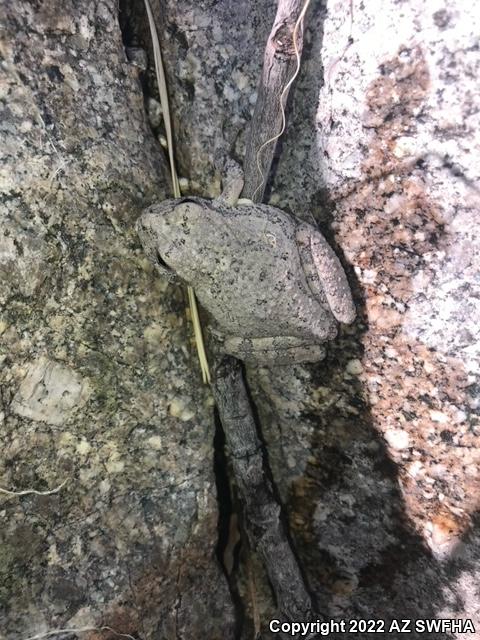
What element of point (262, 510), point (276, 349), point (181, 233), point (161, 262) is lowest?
point (262, 510)

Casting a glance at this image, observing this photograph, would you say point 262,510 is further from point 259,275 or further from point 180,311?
point 259,275

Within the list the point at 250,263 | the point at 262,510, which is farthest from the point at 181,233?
the point at 262,510

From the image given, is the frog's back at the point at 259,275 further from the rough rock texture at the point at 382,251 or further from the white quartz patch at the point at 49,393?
the white quartz patch at the point at 49,393

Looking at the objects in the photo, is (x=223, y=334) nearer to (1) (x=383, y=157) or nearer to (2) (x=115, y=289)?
(2) (x=115, y=289)

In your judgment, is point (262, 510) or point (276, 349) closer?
point (276, 349)

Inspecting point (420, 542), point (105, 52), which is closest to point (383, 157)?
point (105, 52)

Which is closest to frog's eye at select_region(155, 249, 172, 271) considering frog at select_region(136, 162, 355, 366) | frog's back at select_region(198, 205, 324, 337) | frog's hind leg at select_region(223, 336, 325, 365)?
frog at select_region(136, 162, 355, 366)
